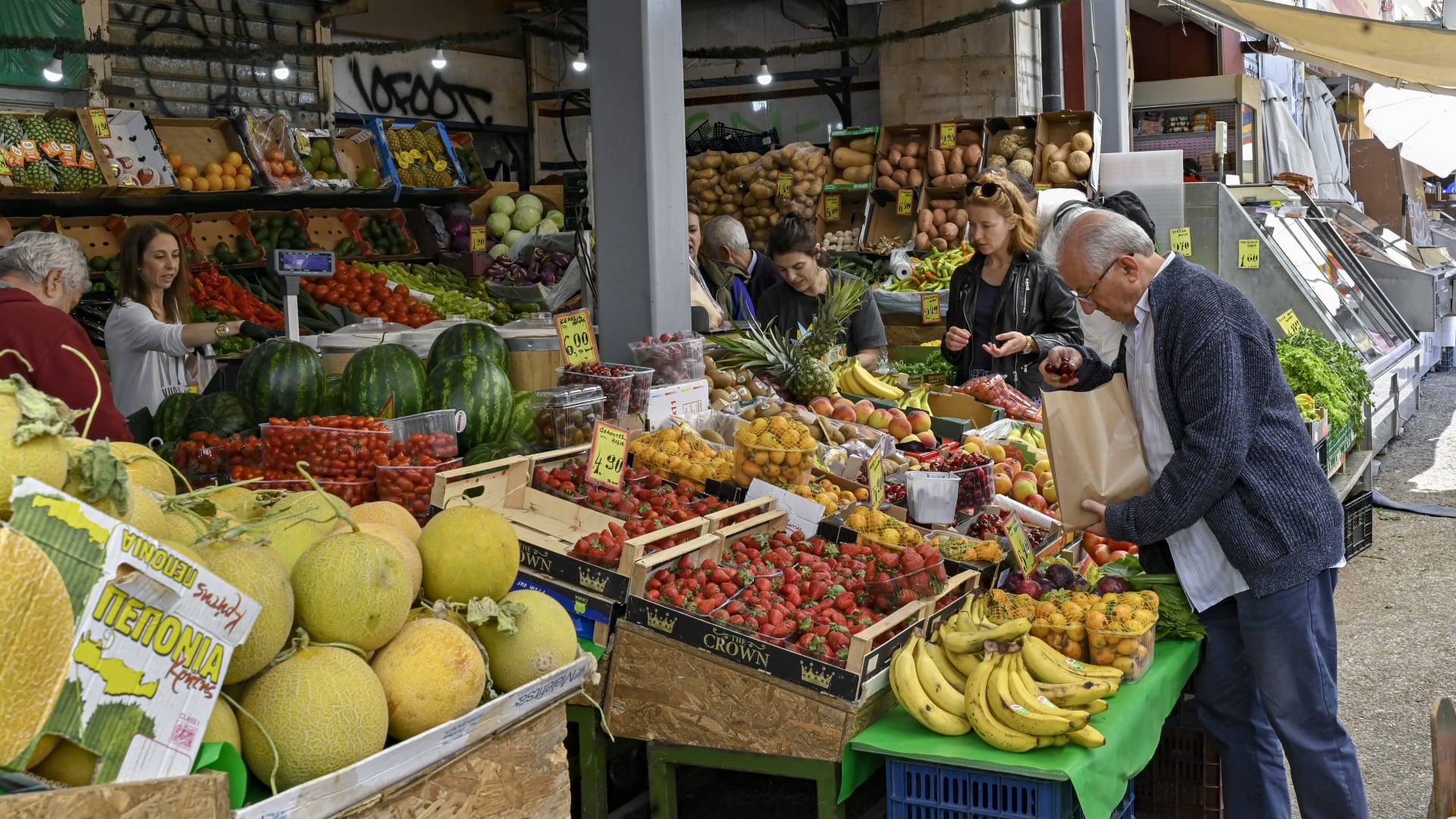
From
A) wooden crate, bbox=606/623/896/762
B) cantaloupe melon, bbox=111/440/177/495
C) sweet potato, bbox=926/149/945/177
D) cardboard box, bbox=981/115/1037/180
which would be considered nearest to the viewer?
cantaloupe melon, bbox=111/440/177/495

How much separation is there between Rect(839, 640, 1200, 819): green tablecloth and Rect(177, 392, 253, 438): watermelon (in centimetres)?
217

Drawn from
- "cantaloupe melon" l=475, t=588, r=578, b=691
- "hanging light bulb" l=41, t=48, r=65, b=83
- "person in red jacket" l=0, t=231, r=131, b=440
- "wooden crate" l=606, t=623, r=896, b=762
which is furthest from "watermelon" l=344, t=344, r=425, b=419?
"hanging light bulb" l=41, t=48, r=65, b=83

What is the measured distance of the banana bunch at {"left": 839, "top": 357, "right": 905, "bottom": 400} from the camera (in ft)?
17.6

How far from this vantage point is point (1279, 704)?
3.01 m

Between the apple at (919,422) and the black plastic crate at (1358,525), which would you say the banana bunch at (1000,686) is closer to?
the apple at (919,422)

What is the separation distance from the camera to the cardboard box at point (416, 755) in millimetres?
1603

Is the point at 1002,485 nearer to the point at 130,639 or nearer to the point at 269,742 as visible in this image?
the point at 269,742

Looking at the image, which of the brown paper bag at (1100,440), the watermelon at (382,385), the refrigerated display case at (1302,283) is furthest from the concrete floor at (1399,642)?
the watermelon at (382,385)

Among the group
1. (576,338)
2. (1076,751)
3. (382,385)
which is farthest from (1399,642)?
(382,385)

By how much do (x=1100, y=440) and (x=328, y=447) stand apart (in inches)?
78.8

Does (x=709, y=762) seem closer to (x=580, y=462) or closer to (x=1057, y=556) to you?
(x=580, y=462)

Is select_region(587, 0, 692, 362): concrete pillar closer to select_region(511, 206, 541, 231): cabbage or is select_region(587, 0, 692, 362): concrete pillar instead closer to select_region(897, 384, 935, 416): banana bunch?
select_region(897, 384, 935, 416): banana bunch

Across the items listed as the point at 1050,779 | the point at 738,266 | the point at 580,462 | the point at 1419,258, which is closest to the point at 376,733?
the point at 1050,779

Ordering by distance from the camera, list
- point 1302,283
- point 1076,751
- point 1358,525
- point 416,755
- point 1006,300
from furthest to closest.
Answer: point 1302,283
point 1358,525
point 1006,300
point 1076,751
point 416,755
